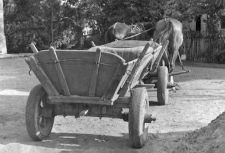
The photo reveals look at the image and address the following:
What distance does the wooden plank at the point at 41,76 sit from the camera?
5281mm

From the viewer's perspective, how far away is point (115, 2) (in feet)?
60.8

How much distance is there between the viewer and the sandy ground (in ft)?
17.5

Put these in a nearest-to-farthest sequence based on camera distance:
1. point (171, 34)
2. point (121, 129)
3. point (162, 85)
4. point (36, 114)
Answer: point (36, 114), point (121, 129), point (162, 85), point (171, 34)

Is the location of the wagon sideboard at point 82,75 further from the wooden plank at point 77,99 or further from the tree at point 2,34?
the tree at point 2,34

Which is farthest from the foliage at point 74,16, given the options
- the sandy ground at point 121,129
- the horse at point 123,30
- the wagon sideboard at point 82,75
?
the wagon sideboard at point 82,75

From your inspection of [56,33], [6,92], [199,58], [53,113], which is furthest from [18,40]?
[53,113]

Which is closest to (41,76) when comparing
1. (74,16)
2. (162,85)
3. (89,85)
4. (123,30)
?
(89,85)

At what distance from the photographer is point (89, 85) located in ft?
17.3

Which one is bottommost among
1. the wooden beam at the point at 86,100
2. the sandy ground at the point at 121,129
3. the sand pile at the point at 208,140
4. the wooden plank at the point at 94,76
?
the sandy ground at the point at 121,129

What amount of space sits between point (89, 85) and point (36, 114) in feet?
3.12

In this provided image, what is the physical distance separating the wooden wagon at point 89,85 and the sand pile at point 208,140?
2.14ft

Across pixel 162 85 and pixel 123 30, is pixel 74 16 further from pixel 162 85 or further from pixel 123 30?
pixel 162 85

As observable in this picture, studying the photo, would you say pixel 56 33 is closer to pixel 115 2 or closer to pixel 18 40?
pixel 18 40

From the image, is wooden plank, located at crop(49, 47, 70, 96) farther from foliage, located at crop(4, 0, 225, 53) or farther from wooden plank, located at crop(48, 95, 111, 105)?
foliage, located at crop(4, 0, 225, 53)
